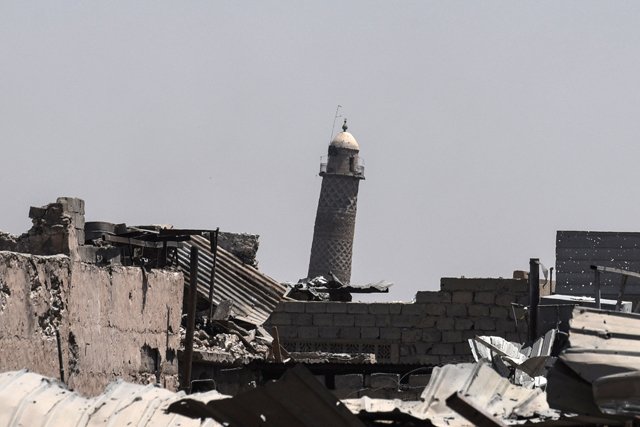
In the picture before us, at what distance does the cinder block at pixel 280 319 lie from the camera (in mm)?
22469

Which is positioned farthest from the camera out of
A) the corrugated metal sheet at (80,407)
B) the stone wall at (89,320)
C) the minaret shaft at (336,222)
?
the minaret shaft at (336,222)

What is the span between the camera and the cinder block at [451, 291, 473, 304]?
70.7ft

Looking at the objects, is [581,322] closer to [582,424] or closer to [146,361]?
[582,424]

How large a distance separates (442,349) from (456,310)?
525mm

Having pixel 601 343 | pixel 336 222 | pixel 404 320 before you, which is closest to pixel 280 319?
pixel 404 320

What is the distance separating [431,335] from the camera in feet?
71.3

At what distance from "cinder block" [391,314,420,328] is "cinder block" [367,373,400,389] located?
3813mm

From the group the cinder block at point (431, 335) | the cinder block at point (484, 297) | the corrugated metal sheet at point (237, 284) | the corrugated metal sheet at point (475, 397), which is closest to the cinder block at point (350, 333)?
the cinder block at point (431, 335)

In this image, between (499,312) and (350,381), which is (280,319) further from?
(350,381)

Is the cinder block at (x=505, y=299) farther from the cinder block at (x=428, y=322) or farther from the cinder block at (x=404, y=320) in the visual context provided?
the cinder block at (x=404, y=320)

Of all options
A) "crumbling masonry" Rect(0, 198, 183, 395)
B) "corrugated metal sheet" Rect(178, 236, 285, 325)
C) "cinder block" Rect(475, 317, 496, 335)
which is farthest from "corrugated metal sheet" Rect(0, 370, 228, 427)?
"corrugated metal sheet" Rect(178, 236, 285, 325)

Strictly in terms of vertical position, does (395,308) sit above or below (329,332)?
above

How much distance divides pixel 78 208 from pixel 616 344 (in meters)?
8.28

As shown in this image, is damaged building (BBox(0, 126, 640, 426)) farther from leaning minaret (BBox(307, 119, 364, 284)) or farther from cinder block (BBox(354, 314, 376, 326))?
leaning minaret (BBox(307, 119, 364, 284))
